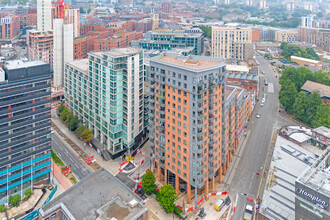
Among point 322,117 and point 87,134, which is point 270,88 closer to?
point 322,117

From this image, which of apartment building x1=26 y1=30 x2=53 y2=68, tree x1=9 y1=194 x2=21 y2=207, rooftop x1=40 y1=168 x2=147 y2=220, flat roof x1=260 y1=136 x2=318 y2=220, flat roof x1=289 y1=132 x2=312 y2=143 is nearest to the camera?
rooftop x1=40 y1=168 x2=147 y2=220

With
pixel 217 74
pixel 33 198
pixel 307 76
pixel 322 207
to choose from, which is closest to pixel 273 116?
pixel 307 76

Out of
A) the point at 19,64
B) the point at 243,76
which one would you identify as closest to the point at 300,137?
the point at 243,76

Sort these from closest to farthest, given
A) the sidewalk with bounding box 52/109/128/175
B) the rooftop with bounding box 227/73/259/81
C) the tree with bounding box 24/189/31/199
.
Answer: the tree with bounding box 24/189/31/199 → the sidewalk with bounding box 52/109/128/175 → the rooftop with bounding box 227/73/259/81

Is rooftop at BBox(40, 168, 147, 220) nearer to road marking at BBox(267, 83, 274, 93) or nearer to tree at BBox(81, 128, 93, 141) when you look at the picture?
tree at BBox(81, 128, 93, 141)

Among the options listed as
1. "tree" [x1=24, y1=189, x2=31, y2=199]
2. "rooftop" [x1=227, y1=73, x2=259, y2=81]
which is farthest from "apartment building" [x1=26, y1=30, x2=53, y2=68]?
"rooftop" [x1=227, y1=73, x2=259, y2=81]

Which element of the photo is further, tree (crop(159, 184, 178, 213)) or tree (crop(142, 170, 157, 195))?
tree (crop(142, 170, 157, 195))
